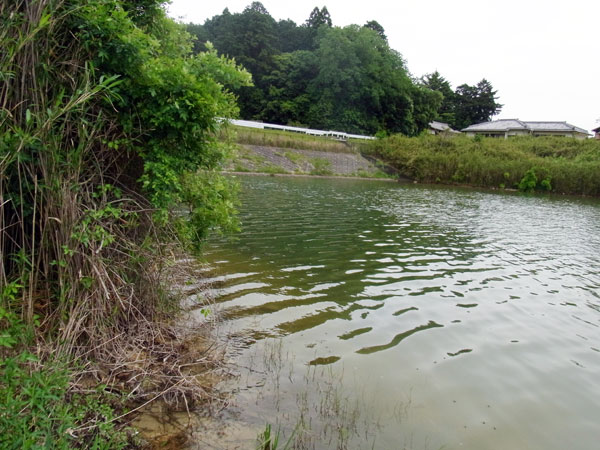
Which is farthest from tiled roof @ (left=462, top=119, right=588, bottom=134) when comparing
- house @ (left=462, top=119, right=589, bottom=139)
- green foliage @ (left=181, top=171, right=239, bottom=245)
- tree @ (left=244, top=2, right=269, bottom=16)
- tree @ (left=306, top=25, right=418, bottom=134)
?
green foliage @ (left=181, top=171, right=239, bottom=245)

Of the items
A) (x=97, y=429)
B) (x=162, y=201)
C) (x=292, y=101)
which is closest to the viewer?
(x=97, y=429)

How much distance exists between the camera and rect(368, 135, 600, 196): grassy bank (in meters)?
40.5

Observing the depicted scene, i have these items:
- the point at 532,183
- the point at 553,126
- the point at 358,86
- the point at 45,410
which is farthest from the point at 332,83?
the point at 45,410

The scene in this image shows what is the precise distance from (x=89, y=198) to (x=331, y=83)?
218ft

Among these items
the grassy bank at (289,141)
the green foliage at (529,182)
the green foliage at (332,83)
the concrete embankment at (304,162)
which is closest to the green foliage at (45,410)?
the concrete embankment at (304,162)

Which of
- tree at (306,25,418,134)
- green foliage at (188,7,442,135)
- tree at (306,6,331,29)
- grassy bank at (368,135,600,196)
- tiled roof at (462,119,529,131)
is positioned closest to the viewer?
grassy bank at (368,135,600,196)

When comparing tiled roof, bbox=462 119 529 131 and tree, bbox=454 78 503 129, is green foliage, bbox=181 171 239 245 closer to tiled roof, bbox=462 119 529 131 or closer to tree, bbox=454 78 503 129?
tiled roof, bbox=462 119 529 131

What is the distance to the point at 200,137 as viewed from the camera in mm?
4773

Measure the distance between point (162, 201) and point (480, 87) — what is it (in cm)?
10309

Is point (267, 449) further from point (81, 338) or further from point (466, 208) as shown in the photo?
point (466, 208)

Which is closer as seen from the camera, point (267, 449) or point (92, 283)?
point (267, 449)

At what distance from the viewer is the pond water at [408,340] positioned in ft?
13.4

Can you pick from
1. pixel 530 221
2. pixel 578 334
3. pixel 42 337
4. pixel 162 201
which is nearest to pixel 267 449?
pixel 42 337

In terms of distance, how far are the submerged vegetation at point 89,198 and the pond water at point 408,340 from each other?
126 cm
